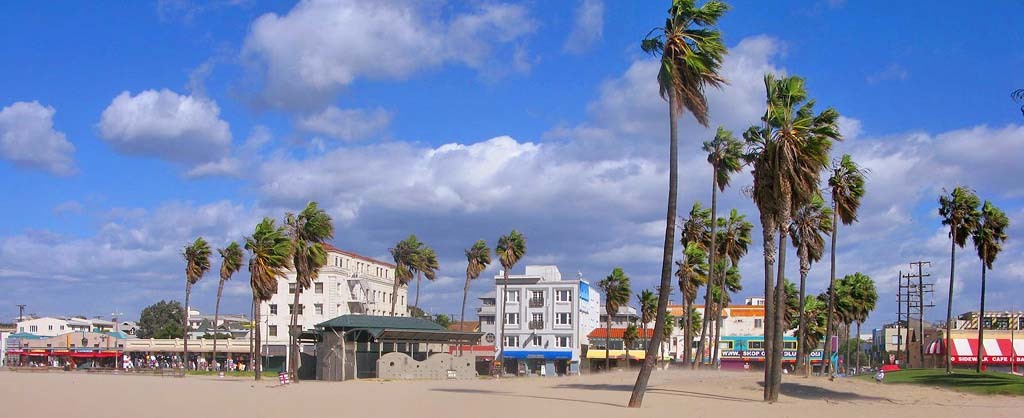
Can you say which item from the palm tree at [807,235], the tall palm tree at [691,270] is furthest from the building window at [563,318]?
the palm tree at [807,235]

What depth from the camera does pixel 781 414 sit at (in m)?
25.9

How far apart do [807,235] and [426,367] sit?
24.7 meters

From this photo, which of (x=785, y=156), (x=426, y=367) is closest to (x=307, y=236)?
(x=426, y=367)

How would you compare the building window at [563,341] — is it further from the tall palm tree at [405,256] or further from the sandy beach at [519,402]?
the sandy beach at [519,402]

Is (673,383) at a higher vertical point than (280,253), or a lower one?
lower

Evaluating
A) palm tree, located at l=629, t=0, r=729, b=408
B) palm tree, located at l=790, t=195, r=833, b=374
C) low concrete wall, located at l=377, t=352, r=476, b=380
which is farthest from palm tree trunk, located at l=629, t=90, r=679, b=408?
low concrete wall, located at l=377, t=352, r=476, b=380

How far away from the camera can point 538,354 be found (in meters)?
91.6

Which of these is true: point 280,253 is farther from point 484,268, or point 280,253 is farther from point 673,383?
point 484,268

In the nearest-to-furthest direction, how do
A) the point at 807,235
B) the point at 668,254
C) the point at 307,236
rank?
1. the point at 668,254
2. the point at 807,235
3. the point at 307,236

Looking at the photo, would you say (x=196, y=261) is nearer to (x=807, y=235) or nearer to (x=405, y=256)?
(x=405, y=256)

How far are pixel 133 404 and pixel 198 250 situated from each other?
47.5 metres

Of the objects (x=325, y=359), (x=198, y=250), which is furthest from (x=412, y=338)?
(x=198, y=250)

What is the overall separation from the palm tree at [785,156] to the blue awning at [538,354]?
6007 centimetres

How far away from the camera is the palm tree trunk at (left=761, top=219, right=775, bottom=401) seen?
31.0 meters
